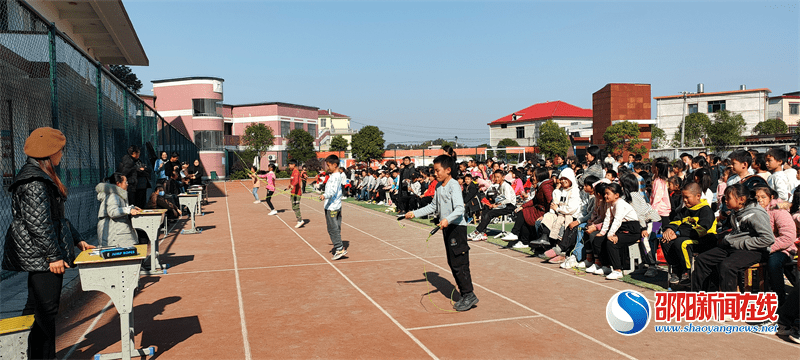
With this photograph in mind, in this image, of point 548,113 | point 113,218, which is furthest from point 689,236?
point 548,113

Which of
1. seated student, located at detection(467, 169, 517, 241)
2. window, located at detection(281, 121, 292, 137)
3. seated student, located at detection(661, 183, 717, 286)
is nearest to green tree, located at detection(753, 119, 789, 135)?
window, located at detection(281, 121, 292, 137)

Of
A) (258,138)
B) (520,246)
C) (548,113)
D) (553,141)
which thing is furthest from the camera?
(548,113)

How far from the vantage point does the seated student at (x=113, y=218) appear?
275 inches

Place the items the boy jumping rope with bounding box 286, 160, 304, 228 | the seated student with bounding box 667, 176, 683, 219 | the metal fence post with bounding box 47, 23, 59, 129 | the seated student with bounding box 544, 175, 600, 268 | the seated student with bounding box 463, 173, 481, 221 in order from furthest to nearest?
the boy jumping rope with bounding box 286, 160, 304, 228 < the seated student with bounding box 463, 173, 481, 221 < the seated student with bounding box 667, 176, 683, 219 < the seated student with bounding box 544, 175, 600, 268 < the metal fence post with bounding box 47, 23, 59, 129

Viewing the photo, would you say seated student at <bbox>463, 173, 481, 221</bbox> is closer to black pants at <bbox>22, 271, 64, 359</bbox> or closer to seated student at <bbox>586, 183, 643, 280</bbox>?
seated student at <bbox>586, 183, 643, 280</bbox>

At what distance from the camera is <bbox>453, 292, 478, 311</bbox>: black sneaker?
21.5 feet

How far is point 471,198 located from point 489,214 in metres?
0.92

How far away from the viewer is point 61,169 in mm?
8750

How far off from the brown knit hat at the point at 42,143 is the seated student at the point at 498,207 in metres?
9.45

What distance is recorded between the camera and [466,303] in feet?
21.6

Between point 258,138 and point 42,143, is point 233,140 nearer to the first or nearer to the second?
point 258,138

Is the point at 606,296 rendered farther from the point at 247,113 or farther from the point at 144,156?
the point at 247,113

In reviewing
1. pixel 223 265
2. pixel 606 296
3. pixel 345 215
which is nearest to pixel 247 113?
pixel 345 215

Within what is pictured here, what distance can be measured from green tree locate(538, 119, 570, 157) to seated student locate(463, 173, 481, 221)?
210ft
